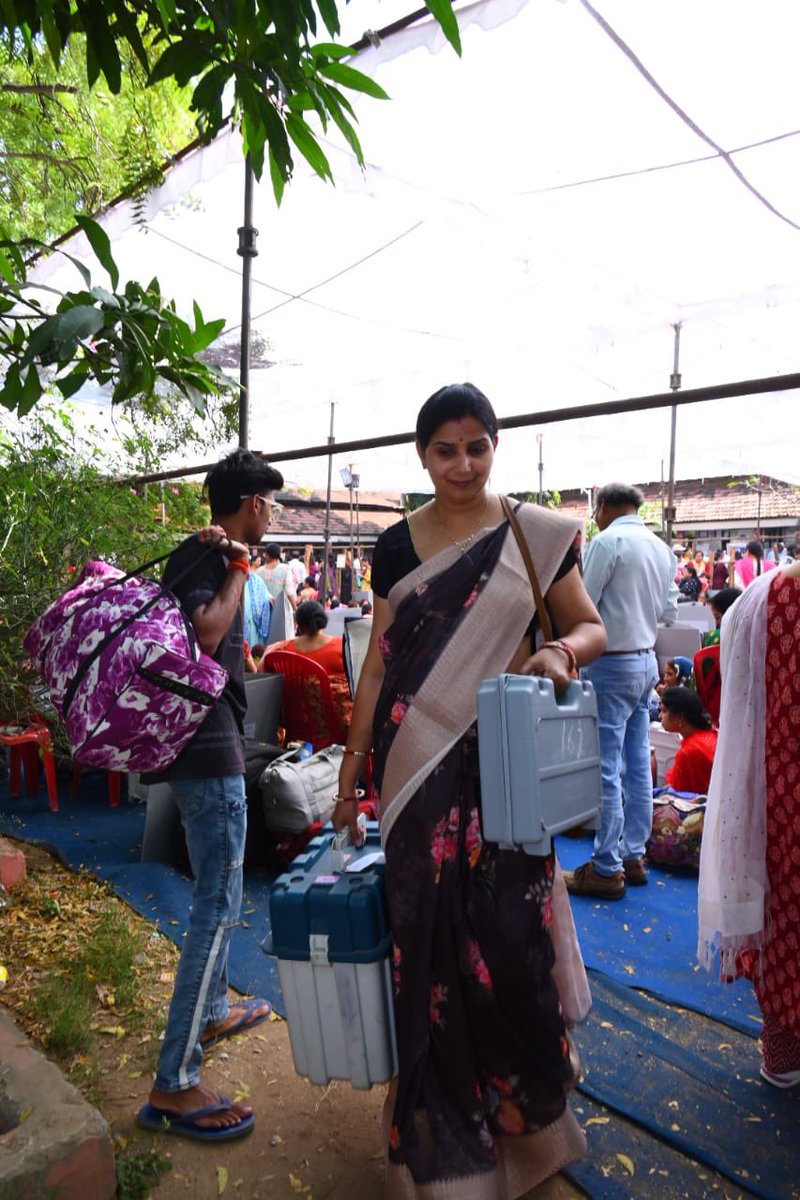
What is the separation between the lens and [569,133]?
149 inches

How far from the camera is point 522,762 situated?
1.50m

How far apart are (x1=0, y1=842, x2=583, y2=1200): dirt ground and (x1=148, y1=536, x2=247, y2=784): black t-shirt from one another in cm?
96

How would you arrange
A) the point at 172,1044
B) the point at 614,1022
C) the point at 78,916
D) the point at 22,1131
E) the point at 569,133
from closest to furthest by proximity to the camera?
the point at 22,1131
the point at 172,1044
the point at 614,1022
the point at 78,916
the point at 569,133

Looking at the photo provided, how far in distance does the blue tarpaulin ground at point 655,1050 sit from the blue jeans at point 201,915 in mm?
724

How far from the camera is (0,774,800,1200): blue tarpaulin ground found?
6.48 ft

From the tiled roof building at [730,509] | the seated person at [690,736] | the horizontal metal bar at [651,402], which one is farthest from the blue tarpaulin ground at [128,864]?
the tiled roof building at [730,509]

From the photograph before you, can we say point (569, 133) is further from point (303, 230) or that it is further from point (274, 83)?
point (274, 83)

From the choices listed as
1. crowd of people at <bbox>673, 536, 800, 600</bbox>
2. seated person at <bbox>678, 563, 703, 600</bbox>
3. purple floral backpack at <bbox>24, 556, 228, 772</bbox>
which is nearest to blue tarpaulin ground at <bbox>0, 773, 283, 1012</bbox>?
purple floral backpack at <bbox>24, 556, 228, 772</bbox>

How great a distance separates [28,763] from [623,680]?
408cm

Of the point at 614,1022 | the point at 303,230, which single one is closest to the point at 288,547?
the point at 303,230

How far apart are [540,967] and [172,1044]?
3.48 ft

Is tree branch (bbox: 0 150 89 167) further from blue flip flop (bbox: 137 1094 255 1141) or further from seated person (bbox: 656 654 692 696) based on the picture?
seated person (bbox: 656 654 692 696)

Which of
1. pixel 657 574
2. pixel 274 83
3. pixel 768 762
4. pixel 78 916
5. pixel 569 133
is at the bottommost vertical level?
pixel 78 916

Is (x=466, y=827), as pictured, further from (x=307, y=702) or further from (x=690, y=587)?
(x=690, y=587)
